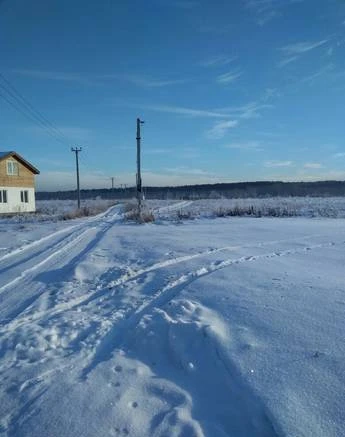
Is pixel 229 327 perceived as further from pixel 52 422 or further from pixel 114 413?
pixel 52 422

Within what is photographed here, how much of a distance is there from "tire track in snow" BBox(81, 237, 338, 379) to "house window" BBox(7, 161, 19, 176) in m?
29.2

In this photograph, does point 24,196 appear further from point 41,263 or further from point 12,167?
point 41,263

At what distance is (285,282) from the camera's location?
232 inches

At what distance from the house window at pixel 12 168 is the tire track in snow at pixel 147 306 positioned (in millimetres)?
29247

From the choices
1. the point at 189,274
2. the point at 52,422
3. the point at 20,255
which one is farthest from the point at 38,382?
the point at 20,255

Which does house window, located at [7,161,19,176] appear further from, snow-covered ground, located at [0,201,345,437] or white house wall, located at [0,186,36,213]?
snow-covered ground, located at [0,201,345,437]

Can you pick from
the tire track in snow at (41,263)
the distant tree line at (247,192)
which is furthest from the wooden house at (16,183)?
the distant tree line at (247,192)

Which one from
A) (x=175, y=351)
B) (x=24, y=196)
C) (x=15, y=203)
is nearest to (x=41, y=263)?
(x=175, y=351)

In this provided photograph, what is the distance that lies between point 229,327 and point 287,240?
293 inches

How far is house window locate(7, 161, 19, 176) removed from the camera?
3230 centimetres

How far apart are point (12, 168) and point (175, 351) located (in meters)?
32.9

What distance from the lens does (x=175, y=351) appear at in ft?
12.4

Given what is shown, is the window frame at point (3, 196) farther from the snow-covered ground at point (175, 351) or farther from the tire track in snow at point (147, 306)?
the tire track in snow at point (147, 306)

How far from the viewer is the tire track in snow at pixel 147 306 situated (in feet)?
12.2
